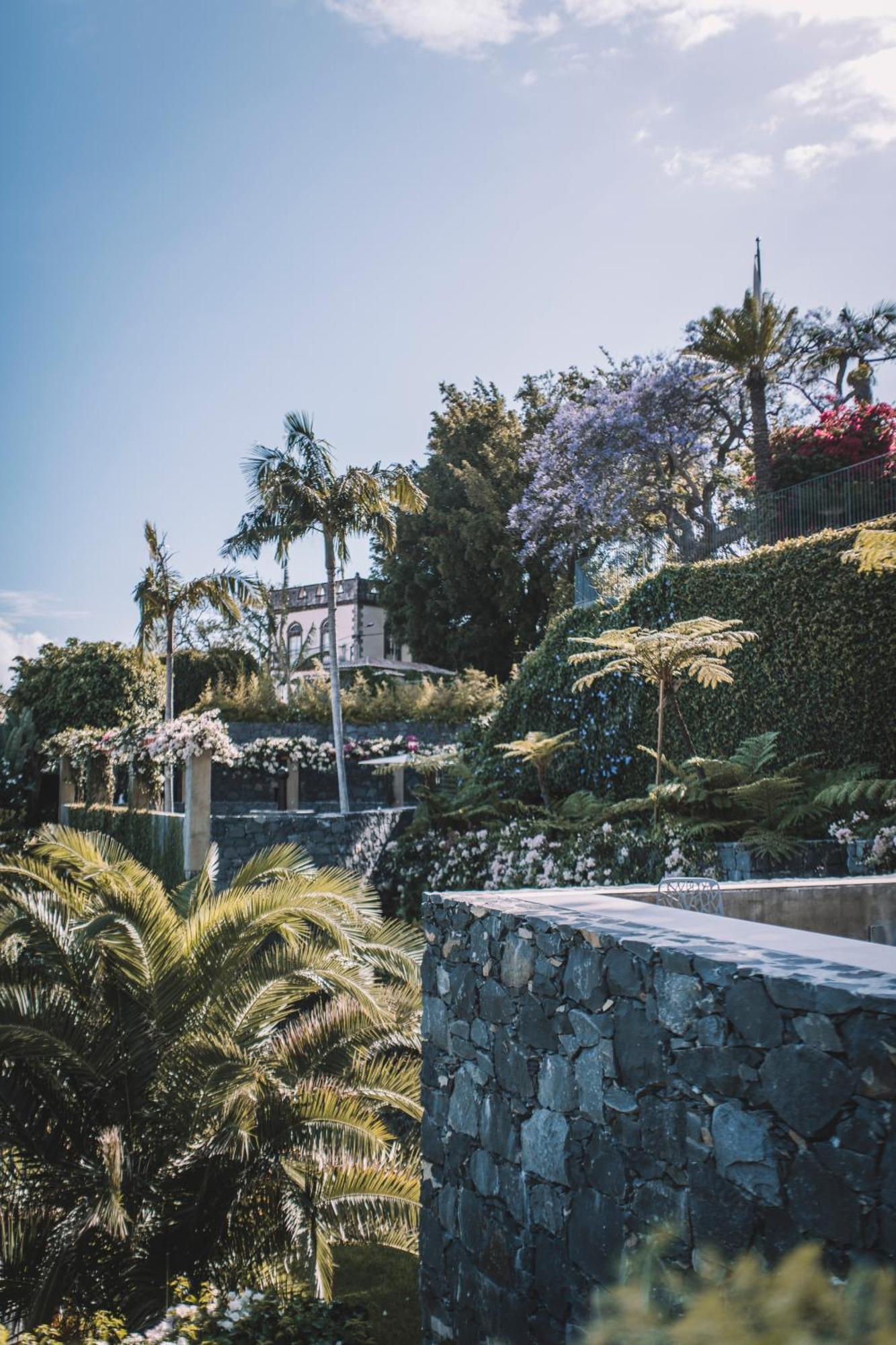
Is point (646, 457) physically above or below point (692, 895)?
above

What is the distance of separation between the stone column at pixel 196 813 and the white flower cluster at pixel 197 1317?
7.10 m

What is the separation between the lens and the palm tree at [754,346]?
14820mm

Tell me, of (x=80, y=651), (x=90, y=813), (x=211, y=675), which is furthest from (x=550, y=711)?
(x=211, y=675)

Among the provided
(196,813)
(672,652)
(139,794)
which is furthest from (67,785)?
(672,652)

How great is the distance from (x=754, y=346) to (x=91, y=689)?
13.5 m

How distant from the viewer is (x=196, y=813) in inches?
480

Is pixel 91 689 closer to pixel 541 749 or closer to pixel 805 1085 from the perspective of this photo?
pixel 541 749

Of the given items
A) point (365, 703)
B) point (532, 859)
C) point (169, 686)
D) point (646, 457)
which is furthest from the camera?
point (365, 703)

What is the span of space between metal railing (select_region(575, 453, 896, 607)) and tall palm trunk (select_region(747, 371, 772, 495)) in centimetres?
45

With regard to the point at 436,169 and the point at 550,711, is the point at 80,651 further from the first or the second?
the point at 436,169

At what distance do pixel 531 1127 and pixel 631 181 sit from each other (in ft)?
33.3

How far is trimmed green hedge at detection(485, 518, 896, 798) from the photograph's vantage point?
381 inches

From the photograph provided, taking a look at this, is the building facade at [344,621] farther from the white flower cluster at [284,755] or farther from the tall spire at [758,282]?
the tall spire at [758,282]

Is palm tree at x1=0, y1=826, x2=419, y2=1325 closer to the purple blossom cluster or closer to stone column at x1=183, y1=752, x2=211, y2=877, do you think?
stone column at x1=183, y1=752, x2=211, y2=877
